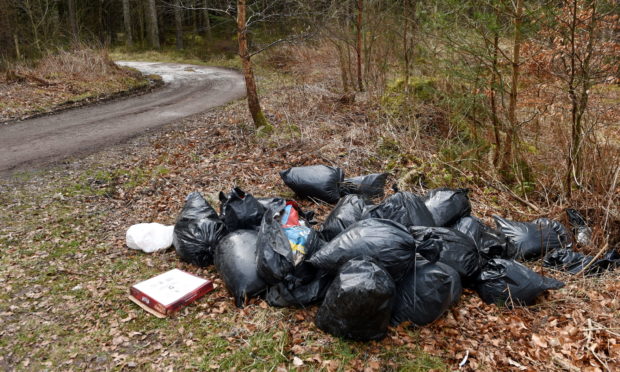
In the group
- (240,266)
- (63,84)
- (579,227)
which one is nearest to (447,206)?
(579,227)

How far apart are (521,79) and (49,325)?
24.8 ft

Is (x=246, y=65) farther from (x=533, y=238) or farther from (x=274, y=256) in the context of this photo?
(x=533, y=238)

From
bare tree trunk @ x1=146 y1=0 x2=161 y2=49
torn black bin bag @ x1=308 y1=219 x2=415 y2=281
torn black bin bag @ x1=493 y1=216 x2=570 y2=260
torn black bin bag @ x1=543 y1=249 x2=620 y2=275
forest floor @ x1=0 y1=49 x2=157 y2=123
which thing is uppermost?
bare tree trunk @ x1=146 y1=0 x2=161 y2=49

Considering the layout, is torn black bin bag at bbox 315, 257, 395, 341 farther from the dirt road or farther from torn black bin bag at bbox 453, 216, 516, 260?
the dirt road

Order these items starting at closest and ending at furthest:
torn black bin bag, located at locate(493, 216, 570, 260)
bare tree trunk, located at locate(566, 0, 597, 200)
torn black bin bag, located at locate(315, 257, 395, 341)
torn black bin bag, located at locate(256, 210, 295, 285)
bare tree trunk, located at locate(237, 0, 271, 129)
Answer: torn black bin bag, located at locate(315, 257, 395, 341) < torn black bin bag, located at locate(256, 210, 295, 285) < torn black bin bag, located at locate(493, 216, 570, 260) < bare tree trunk, located at locate(566, 0, 597, 200) < bare tree trunk, located at locate(237, 0, 271, 129)

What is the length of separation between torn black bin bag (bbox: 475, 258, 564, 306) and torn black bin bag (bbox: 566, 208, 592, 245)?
1.02 meters

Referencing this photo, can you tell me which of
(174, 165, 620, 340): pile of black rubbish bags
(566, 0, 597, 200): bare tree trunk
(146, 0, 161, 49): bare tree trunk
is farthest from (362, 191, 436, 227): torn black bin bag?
(146, 0, 161, 49): bare tree trunk

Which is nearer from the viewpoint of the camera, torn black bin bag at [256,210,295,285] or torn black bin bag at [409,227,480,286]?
torn black bin bag at [256,210,295,285]

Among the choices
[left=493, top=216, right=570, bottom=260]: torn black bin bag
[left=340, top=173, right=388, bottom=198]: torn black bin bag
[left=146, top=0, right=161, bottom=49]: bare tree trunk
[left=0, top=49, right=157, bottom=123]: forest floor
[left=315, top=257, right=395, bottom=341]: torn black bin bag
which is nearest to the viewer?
[left=315, top=257, right=395, bottom=341]: torn black bin bag

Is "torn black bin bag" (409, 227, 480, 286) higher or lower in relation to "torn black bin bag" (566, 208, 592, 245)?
higher

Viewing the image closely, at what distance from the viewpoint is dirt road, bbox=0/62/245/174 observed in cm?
671

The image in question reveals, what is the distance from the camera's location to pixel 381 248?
115 inches

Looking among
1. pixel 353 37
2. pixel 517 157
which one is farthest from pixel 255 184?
pixel 353 37

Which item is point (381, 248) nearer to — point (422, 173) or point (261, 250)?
point (261, 250)
